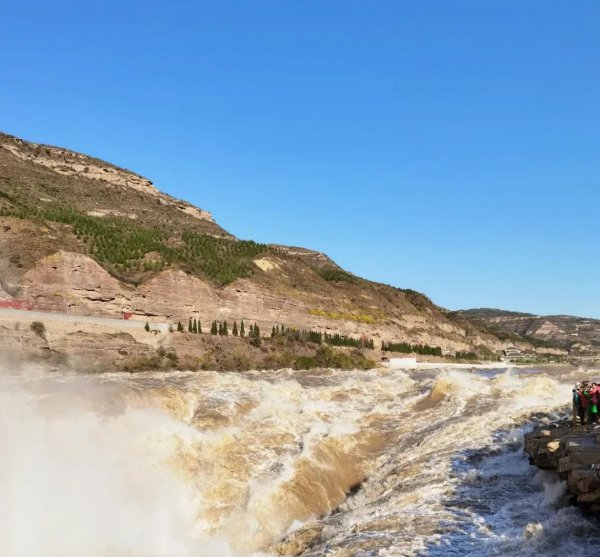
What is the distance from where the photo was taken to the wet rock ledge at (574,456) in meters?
9.23

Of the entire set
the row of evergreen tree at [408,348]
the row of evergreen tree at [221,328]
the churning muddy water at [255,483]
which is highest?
the row of evergreen tree at [221,328]

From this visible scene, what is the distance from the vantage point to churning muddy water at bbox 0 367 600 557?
10.7 meters

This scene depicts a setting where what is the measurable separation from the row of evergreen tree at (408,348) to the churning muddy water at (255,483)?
49629 mm

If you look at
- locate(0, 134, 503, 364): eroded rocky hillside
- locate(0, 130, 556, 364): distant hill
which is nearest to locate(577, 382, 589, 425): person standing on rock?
locate(0, 134, 503, 364): eroded rocky hillside

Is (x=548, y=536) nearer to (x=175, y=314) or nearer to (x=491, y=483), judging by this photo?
(x=491, y=483)

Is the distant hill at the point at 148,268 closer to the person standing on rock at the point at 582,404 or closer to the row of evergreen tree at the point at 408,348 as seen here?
the row of evergreen tree at the point at 408,348

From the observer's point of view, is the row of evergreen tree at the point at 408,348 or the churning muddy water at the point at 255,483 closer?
the churning muddy water at the point at 255,483

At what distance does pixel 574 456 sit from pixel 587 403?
4.81 metres

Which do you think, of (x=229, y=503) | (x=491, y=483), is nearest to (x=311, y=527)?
(x=229, y=503)

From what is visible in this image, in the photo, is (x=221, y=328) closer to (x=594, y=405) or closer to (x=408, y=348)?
(x=408, y=348)

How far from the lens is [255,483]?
47.9ft

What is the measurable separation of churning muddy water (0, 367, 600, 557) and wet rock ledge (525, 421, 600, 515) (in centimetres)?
37

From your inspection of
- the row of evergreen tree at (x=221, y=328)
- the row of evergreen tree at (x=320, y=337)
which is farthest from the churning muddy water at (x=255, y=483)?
the row of evergreen tree at (x=320, y=337)

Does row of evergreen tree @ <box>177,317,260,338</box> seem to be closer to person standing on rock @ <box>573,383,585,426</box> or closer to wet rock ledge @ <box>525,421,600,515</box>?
person standing on rock @ <box>573,383,585,426</box>
